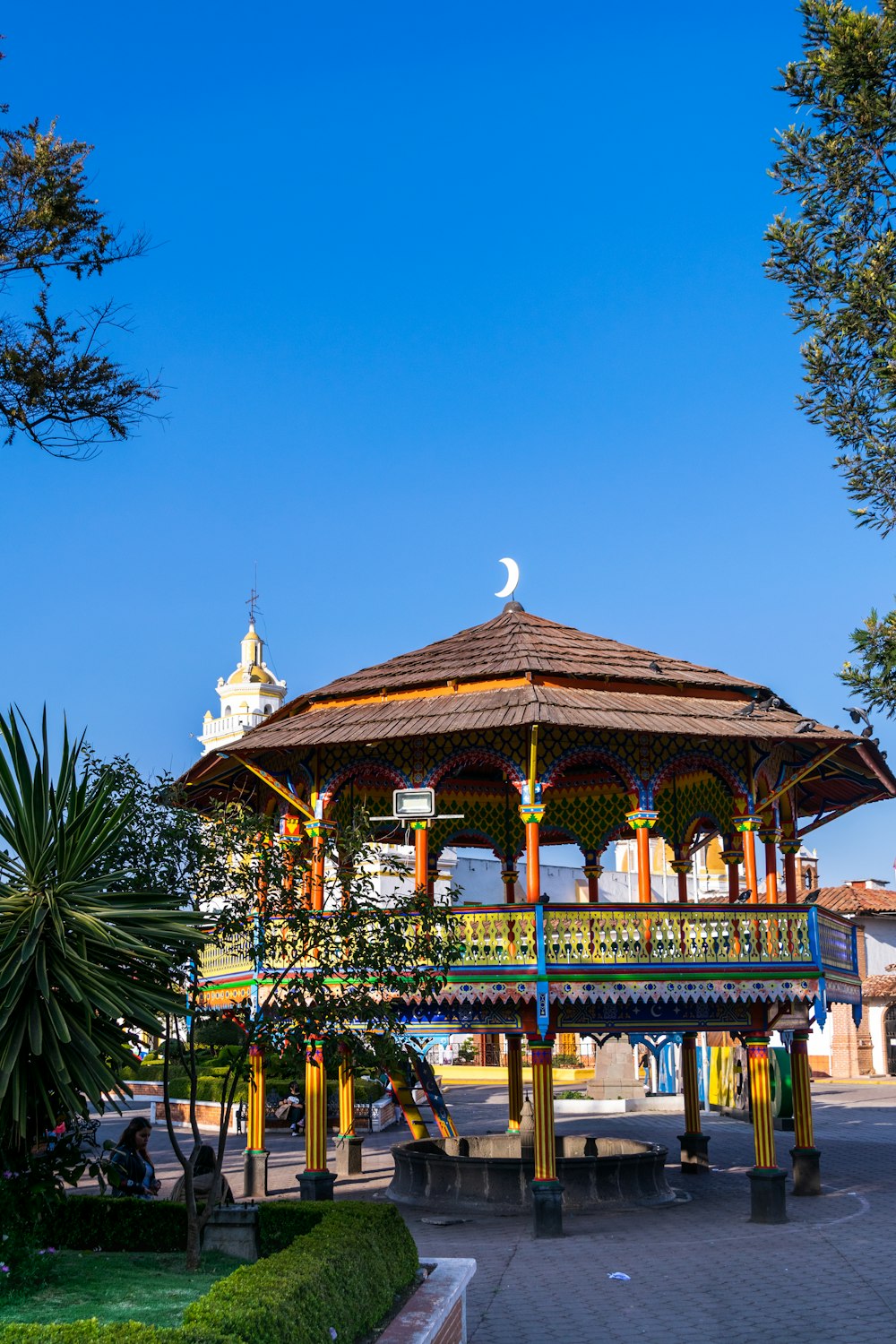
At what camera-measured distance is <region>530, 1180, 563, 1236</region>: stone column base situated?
55.2 ft

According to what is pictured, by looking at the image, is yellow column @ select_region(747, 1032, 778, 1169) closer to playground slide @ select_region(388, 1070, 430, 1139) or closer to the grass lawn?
playground slide @ select_region(388, 1070, 430, 1139)

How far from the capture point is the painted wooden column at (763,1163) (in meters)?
17.3

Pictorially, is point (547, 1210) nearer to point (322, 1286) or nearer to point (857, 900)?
point (322, 1286)

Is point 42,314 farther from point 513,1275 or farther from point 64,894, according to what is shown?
point 513,1275

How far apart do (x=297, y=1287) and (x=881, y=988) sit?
134 ft

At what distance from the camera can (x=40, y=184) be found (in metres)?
11.8

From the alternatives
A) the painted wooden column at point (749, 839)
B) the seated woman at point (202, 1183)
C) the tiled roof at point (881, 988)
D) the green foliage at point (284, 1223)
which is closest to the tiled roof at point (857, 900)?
the tiled roof at point (881, 988)

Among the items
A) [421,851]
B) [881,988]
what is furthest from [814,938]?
[881,988]

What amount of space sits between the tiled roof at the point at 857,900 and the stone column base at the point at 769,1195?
31.7 m

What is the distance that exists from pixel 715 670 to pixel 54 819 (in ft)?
42.8

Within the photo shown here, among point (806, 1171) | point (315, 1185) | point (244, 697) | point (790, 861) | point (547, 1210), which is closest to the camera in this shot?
point (547, 1210)

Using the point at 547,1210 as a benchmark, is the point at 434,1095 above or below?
Answer: above

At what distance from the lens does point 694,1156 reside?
22.5m

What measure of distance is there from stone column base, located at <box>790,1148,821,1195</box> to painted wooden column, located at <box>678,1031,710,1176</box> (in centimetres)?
275
